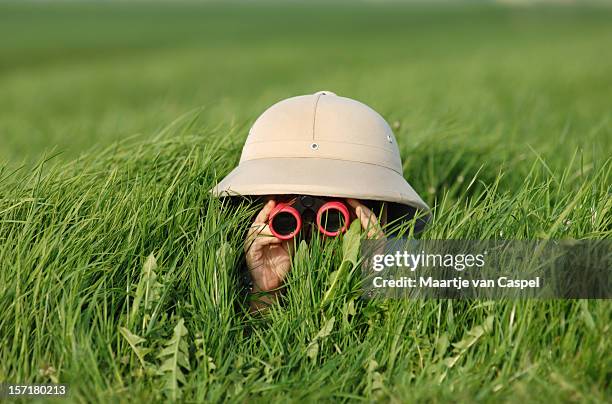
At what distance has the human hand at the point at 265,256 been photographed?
3.04 meters

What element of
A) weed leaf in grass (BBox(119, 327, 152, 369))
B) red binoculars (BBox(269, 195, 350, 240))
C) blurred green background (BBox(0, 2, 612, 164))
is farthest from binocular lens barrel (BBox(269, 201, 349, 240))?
blurred green background (BBox(0, 2, 612, 164))

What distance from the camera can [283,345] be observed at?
2.75 meters

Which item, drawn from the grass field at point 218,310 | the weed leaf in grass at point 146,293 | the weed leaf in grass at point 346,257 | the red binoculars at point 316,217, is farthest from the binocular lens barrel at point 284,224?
the weed leaf in grass at point 146,293

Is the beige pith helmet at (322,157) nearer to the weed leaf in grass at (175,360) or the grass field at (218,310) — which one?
the grass field at (218,310)

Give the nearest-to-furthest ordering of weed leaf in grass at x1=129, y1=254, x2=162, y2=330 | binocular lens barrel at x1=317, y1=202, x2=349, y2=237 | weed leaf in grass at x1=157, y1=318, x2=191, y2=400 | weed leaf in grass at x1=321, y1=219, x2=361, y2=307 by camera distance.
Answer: weed leaf in grass at x1=157, y1=318, x2=191, y2=400
weed leaf in grass at x1=129, y1=254, x2=162, y2=330
weed leaf in grass at x1=321, y1=219, x2=361, y2=307
binocular lens barrel at x1=317, y1=202, x2=349, y2=237

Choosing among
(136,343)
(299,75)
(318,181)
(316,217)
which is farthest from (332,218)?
(299,75)

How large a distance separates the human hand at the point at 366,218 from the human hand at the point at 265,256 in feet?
0.97

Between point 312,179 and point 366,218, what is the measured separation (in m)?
0.27

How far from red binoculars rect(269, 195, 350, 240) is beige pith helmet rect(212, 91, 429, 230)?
0.08 m

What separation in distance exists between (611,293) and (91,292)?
1.82m

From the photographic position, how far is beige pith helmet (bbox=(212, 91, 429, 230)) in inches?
116

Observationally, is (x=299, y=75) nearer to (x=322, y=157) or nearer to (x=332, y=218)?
(x=322, y=157)

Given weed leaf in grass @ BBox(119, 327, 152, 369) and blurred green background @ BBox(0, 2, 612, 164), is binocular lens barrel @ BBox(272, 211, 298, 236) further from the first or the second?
blurred green background @ BBox(0, 2, 612, 164)

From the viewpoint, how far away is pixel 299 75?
19891 millimetres
